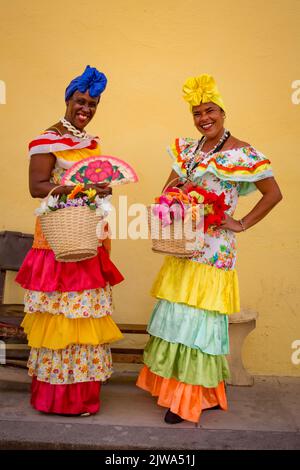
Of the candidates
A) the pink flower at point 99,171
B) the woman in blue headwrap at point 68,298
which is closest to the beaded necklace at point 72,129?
the woman in blue headwrap at point 68,298

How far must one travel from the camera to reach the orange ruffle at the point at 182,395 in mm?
3504

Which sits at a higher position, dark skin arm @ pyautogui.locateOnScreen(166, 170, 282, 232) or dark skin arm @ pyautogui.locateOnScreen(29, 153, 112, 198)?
dark skin arm @ pyautogui.locateOnScreen(29, 153, 112, 198)

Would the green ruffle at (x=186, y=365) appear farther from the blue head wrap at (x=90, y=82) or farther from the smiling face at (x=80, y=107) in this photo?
the blue head wrap at (x=90, y=82)

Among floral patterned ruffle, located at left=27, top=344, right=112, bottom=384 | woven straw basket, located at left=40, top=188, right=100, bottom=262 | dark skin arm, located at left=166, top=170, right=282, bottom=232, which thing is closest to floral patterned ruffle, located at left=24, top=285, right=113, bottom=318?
floral patterned ruffle, located at left=27, top=344, right=112, bottom=384

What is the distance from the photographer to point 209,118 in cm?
343

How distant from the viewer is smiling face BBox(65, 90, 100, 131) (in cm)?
342

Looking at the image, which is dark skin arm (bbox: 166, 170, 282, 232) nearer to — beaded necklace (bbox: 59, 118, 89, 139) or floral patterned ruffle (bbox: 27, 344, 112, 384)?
beaded necklace (bbox: 59, 118, 89, 139)

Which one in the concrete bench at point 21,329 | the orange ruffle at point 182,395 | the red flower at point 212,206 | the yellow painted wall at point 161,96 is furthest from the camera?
the yellow painted wall at point 161,96

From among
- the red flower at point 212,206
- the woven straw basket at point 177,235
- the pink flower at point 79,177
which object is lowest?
the woven straw basket at point 177,235

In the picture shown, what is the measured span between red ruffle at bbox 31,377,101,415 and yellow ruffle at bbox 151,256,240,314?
0.80 meters

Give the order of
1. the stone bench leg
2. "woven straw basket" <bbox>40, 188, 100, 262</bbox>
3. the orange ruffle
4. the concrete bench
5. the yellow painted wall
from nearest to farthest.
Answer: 1. "woven straw basket" <bbox>40, 188, 100, 262</bbox>
2. the orange ruffle
3. the concrete bench
4. the stone bench leg
5. the yellow painted wall

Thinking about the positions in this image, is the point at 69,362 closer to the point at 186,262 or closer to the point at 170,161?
the point at 186,262

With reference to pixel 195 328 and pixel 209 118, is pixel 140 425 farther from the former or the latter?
pixel 209 118

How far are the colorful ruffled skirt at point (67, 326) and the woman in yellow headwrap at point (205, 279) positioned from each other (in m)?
0.38
